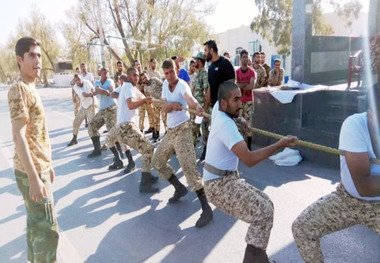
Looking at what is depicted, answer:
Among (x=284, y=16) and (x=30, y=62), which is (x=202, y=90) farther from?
(x=284, y=16)

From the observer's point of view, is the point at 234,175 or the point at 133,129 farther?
the point at 133,129

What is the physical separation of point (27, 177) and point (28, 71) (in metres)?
0.80

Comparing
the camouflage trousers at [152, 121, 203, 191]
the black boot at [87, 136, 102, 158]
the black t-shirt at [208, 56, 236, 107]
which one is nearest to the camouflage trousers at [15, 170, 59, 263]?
the camouflage trousers at [152, 121, 203, 191]

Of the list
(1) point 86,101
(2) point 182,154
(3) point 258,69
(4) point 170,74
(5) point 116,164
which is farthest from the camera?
(3) point 258,69

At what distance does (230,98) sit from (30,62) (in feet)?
5.10

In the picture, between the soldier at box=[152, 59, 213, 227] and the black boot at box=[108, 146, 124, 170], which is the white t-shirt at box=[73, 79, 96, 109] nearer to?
the black boot at box=[108, 146, 124, 170]

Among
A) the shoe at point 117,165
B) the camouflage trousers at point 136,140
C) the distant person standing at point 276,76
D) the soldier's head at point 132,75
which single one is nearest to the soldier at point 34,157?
the camouflage trousers at point 136,140

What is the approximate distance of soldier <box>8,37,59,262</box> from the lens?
221 cm

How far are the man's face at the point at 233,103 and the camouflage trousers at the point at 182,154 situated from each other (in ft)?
4.26

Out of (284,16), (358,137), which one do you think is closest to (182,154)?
(358,137)

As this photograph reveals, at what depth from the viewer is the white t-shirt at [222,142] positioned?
2463 mm

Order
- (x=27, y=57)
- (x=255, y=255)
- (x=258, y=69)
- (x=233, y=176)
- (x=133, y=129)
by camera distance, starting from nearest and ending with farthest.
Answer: (x=27, y=57) → (x=255, y=255) → (x=233, y=176) → (x=133, y=129) → (x=258, y=69)

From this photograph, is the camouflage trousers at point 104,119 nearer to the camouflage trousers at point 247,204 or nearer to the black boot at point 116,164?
the black boot at point 116,164

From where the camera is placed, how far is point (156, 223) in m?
3.64
